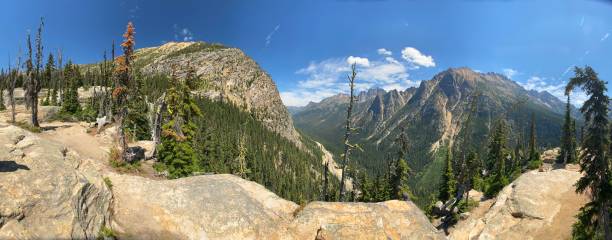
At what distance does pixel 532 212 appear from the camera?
38.5m

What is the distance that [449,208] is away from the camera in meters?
50.8

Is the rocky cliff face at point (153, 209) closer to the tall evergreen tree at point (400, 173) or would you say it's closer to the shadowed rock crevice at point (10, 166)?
the shadowed rock crevice at point (10, 166)

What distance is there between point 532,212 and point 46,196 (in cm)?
4554

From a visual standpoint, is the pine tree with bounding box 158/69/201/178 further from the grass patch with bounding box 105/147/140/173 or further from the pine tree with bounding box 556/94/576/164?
the pine tree with bounding box 556/94/576/164

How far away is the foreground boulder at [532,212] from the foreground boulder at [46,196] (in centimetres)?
4095

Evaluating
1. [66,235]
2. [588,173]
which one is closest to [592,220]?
[588,173]

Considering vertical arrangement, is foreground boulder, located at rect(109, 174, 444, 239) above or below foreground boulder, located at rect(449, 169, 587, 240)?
above

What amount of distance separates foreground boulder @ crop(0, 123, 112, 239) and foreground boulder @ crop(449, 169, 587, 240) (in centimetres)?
4095

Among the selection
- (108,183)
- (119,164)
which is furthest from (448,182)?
(108,183)

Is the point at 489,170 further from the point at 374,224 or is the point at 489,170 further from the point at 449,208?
the point at 374,224

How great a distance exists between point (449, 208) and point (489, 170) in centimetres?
3740

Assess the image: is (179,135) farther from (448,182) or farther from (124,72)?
(448,182)

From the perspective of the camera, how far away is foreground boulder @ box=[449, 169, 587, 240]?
36.4 meters

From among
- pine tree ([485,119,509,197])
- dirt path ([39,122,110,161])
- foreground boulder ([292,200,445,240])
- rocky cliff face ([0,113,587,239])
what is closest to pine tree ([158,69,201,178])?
dirt path ([39,122,110,161])
